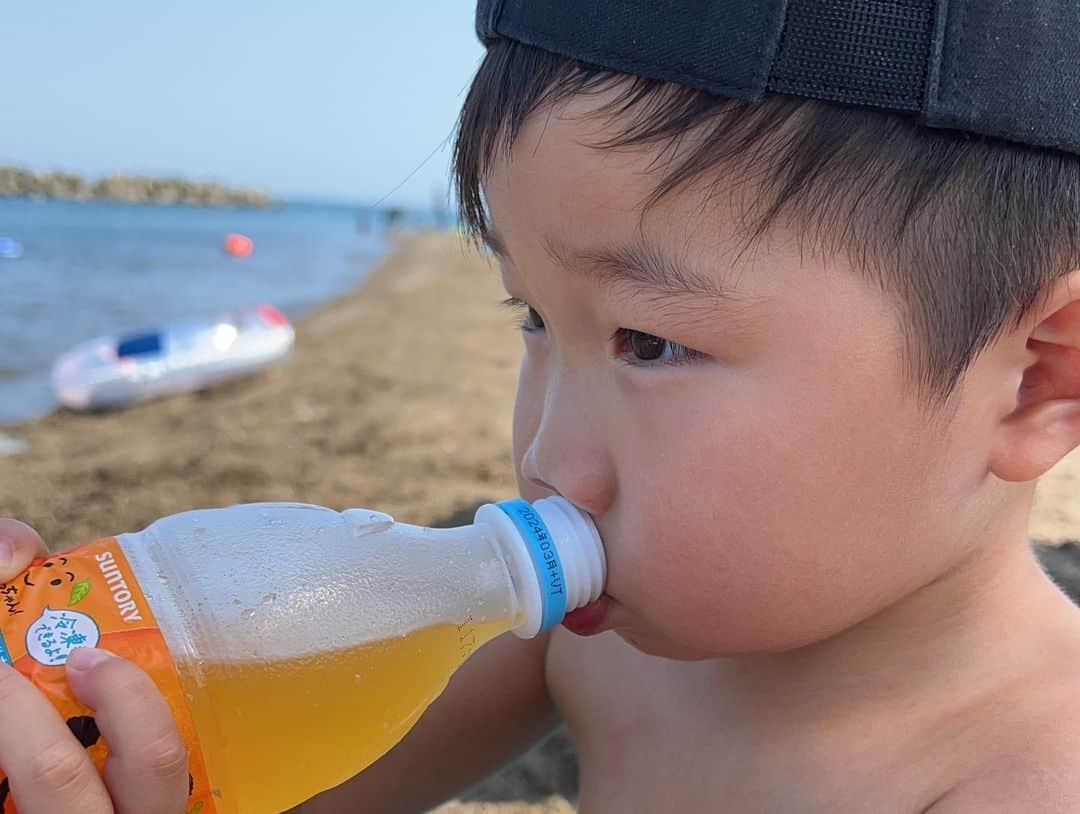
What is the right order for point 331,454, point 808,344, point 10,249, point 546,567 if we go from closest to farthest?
point 808,344 → point 546,567 → point 331,454 → point 10,249

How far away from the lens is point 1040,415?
1295 mm

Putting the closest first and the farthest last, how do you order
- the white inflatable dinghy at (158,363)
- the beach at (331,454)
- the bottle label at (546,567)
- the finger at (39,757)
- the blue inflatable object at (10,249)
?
the finger at (39,757) → the bottle label at (546,567) → the beach at (331,454) → the white inflatable dinghy at (158,363) → the blue inflatable object at (10,249)

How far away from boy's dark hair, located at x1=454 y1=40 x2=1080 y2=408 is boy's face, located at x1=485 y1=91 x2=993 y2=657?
0.10ft

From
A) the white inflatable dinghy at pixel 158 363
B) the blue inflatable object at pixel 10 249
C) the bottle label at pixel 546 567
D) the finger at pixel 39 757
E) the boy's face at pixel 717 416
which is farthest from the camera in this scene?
the blue inflatable object at pixel 10 249

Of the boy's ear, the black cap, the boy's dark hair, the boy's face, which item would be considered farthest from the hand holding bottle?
the boy's ear

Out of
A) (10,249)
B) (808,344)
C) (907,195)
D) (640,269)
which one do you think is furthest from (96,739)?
(10,249)

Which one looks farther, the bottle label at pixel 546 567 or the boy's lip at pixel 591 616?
the boy's lip at pixel 591 616

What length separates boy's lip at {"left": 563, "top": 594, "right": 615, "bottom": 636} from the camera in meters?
1.42

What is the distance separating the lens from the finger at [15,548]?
134cm

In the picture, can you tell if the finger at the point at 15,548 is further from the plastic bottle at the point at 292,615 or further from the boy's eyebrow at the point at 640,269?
the boy's eyebrow at the point at 640,269

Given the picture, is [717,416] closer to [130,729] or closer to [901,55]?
[901,55]

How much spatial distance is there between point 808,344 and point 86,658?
91 cm

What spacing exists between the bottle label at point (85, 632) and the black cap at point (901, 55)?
2.98 feet

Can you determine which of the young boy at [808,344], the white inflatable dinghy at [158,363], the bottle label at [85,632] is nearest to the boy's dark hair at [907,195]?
the young boy at [808,344]
